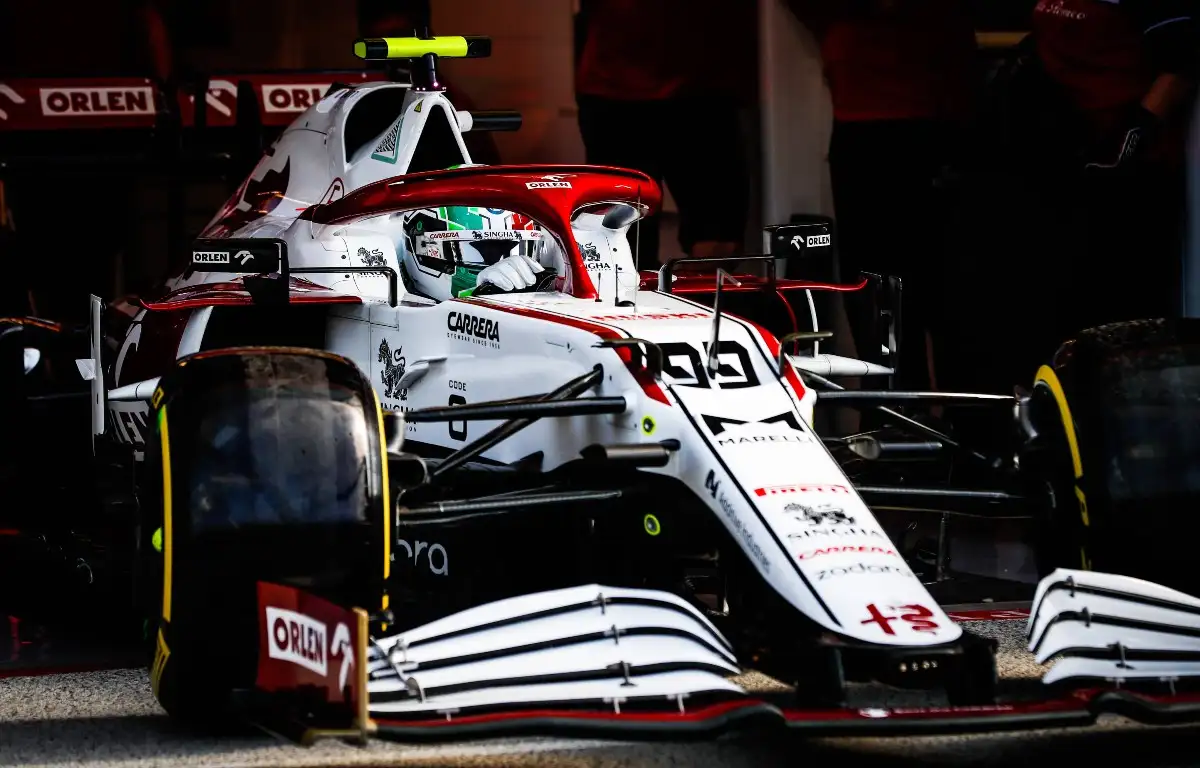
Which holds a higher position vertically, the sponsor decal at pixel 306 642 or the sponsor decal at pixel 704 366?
the sponsor decal at pixel 704 366

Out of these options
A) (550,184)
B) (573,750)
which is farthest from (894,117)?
(573,750)

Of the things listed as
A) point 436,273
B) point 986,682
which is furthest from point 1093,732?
point 436,273

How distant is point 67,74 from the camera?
8.45 meters

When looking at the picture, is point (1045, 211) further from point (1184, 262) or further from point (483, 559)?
point (483, 559)

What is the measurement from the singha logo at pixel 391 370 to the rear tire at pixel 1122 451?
181 centimetres

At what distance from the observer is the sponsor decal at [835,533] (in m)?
3.72

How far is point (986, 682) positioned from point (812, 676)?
1.13 feet

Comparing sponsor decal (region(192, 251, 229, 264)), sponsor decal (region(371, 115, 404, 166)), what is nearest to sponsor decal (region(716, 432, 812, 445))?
sponsor decal (region(192, 251, 229, 264))

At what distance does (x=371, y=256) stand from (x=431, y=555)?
118 cm

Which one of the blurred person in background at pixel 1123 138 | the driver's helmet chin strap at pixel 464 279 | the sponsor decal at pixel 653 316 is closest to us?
the sponsor decal at pixel 653 316

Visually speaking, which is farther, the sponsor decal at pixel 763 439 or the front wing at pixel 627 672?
the sponsor decal at pixel 763 439

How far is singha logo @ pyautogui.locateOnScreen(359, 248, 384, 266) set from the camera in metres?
5.55

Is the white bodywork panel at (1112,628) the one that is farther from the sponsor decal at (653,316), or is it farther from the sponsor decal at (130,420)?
the sponsor decal at (130,420)

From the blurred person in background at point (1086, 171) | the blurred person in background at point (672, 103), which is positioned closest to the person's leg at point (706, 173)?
the blurred person in background at point (672, 103)
